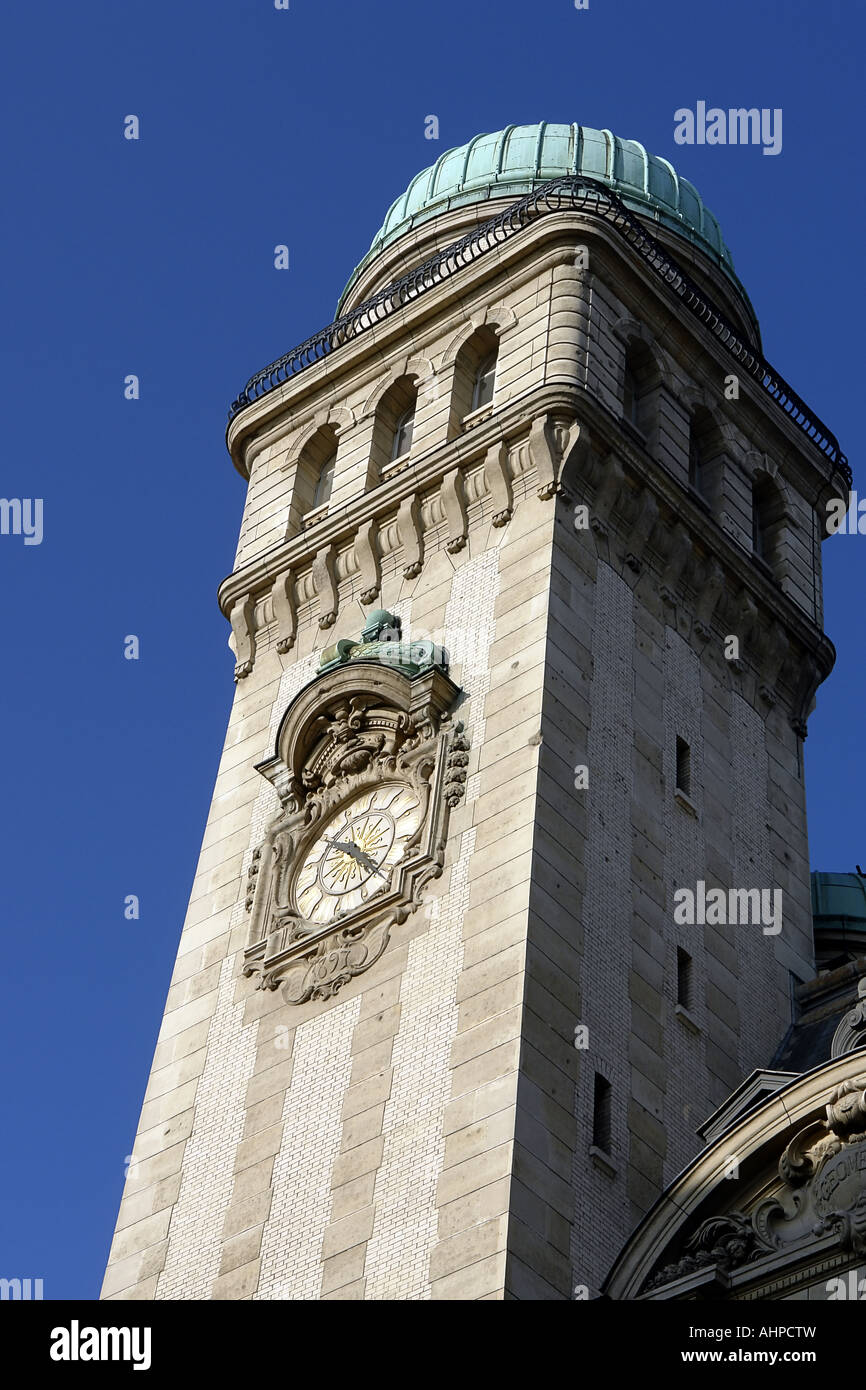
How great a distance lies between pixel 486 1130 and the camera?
35.6 metres

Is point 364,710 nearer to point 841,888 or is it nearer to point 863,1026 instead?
point 863,1026

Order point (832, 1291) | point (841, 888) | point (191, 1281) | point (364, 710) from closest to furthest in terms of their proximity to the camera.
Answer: point (832, 1291) < point (191, 1281) < point (364, 710) < point (841, 888)

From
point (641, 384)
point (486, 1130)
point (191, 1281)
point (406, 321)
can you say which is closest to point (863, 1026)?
point (486, 1130)

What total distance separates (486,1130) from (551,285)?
1939 centimetres

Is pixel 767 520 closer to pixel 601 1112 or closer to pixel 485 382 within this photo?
pixel 485 382

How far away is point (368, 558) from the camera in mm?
48000

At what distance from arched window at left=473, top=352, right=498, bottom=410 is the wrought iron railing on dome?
2131 mm

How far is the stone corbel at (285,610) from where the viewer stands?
48.8m

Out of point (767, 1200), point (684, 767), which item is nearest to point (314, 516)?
point (684, 767)

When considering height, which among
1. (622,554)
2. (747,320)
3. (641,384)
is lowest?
(622,554)

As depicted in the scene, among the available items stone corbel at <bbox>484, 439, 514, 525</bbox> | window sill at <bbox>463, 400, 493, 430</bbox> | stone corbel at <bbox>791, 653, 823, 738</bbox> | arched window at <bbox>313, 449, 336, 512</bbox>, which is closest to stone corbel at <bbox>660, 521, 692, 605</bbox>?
stone corbel at <bbox>484, 439, 514, 525</bbox>

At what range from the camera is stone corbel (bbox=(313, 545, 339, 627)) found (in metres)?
48.1

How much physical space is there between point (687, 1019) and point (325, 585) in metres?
12.8

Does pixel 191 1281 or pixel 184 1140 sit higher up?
pixel 184 1140
